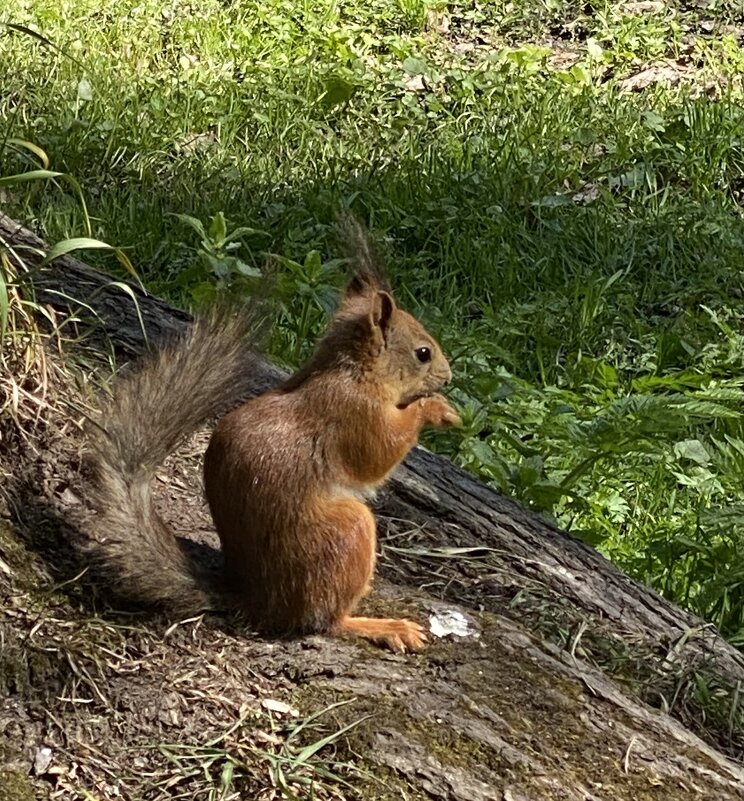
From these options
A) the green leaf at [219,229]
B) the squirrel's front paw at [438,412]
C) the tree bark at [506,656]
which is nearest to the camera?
the tree bark at [506,656]

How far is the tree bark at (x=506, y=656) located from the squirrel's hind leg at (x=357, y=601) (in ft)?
0.12

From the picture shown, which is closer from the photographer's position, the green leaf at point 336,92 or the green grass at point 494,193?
the green grass at point 494,193

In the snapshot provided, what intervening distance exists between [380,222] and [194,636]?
256 centimetres

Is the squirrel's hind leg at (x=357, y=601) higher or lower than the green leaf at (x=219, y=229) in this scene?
lower

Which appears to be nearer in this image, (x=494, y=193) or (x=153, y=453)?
(x=153, y=453)

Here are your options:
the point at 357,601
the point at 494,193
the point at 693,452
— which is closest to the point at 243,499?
the point at 357,601

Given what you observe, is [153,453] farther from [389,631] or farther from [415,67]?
[415,67]

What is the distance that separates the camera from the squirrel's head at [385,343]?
93.4 inches

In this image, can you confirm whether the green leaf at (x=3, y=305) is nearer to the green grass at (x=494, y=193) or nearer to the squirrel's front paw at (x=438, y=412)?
the squirrel's front paw at (x=438, y=412)

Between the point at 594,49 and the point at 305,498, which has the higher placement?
the point at 594,49

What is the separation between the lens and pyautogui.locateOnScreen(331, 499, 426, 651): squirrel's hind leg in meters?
2.14

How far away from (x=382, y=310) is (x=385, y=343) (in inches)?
2.5

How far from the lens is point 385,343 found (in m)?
2.40

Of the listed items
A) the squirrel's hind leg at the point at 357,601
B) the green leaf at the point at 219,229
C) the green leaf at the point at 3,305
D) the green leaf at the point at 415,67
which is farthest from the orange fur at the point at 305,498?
the green leaf at the point at 415,67
